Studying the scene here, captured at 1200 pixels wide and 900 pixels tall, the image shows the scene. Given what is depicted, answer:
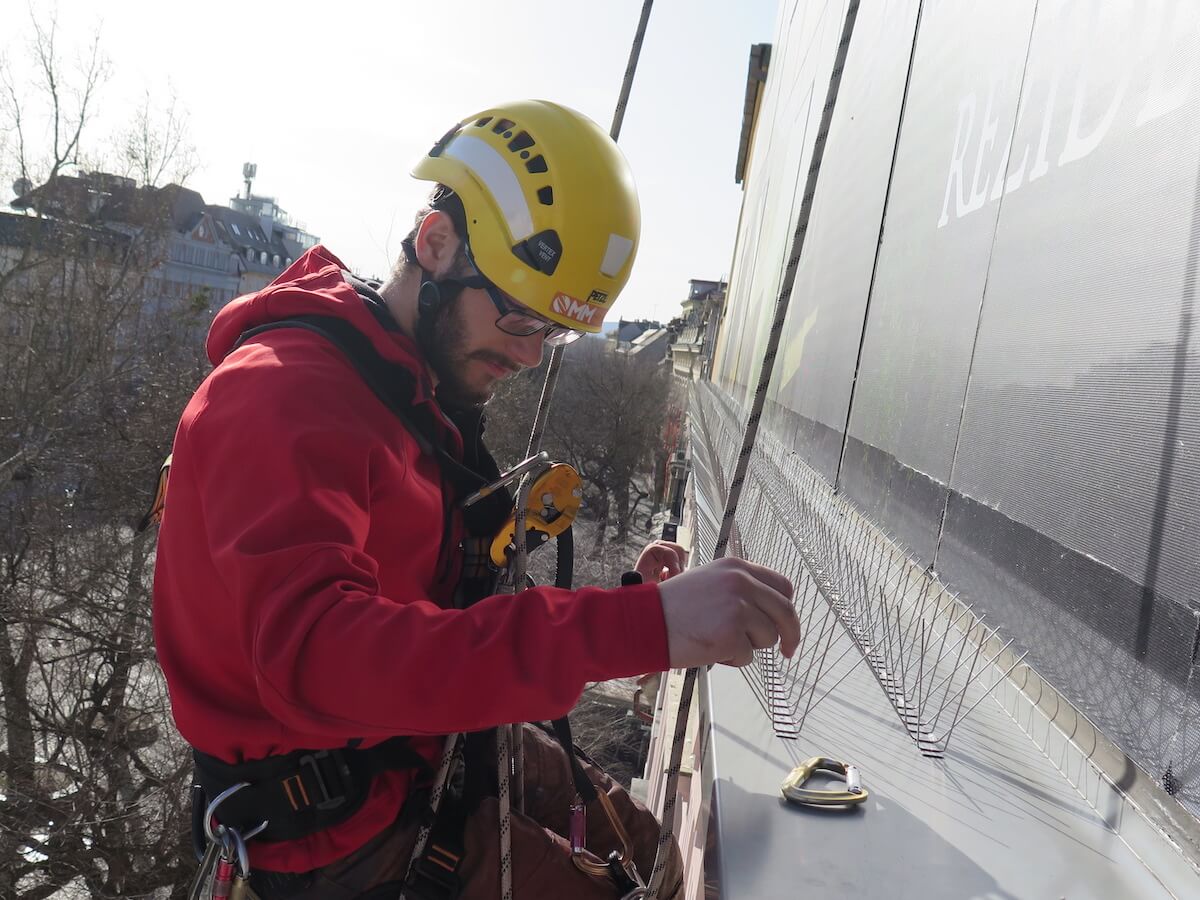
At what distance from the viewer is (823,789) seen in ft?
6.53

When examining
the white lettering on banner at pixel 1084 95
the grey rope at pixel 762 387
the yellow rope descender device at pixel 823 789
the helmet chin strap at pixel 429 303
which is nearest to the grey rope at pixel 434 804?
the grey rope at pixel 762 387

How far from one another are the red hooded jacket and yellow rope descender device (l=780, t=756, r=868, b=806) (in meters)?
0.70

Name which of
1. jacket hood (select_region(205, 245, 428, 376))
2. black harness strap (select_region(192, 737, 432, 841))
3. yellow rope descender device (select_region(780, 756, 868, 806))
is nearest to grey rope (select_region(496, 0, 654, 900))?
black harness strap (select_region(192, 737, 432, 841))

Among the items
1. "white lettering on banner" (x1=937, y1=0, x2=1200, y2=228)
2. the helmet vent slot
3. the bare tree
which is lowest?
the bare tree

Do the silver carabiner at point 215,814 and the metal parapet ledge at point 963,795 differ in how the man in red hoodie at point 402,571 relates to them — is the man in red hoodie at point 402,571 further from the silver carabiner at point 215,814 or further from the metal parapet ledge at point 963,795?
the metal parapet ledge at point 963,795

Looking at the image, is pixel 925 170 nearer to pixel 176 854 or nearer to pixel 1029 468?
pixel 1029 468

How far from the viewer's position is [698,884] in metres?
2.35

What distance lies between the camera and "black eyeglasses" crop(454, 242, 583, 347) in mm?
2074

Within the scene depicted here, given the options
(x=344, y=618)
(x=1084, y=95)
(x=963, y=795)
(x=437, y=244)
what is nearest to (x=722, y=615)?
Answer: (x=344, y=618)

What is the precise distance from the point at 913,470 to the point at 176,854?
51.9ft

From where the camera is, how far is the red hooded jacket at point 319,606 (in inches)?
54.6

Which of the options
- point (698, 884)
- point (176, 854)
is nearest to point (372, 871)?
point (698, 884)

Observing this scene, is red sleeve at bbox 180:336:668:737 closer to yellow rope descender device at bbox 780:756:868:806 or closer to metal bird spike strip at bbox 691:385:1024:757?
yellow rope descender device at bbox 780:756:868:806

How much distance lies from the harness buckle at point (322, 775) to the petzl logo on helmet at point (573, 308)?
41.7 inches
